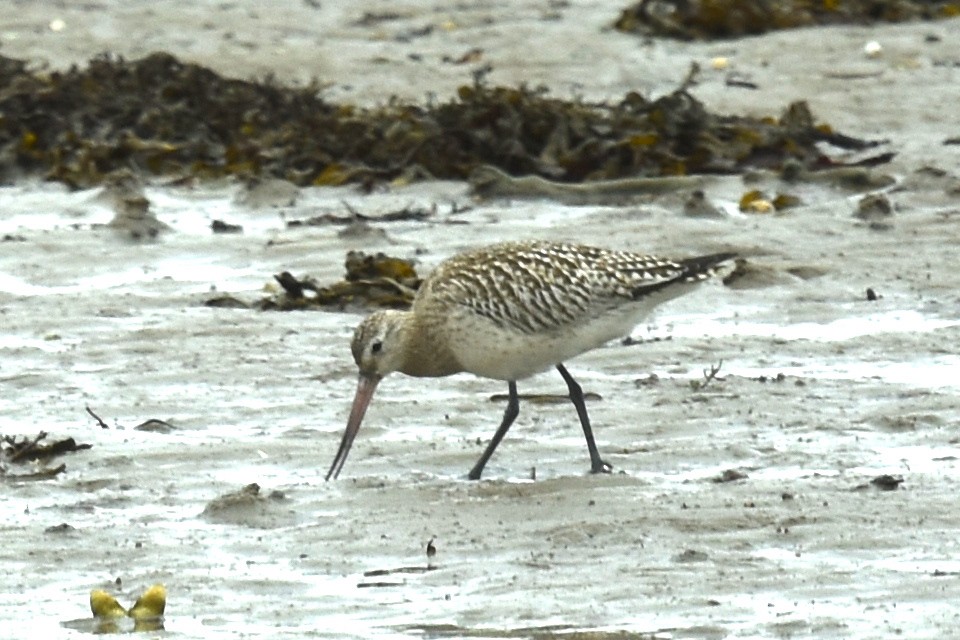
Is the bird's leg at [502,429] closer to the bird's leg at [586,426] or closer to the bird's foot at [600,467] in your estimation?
the bird's leg at [586,426]

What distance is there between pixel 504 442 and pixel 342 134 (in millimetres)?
5541

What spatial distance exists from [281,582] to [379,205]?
6.28 metres

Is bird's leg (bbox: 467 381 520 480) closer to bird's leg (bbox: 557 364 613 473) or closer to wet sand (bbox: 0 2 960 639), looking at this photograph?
wet sand (bbox: 0 2 960 639)

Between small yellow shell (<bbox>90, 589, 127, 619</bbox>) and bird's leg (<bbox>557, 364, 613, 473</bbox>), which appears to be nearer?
small yellow shell (<bbox>90, 589, 127, 619</bbox>)

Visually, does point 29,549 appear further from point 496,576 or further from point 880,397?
point 880,397

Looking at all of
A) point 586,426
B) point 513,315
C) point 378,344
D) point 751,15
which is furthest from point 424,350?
point 751,15

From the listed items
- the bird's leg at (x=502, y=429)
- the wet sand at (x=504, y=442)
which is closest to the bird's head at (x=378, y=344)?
the wet sand at (x=504, y=442)

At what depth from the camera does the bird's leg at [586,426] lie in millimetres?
8281

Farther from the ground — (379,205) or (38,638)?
(38,638)

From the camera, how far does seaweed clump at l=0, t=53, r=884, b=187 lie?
13.6 m

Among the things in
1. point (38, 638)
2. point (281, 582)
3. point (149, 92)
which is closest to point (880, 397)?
point (281, 582)

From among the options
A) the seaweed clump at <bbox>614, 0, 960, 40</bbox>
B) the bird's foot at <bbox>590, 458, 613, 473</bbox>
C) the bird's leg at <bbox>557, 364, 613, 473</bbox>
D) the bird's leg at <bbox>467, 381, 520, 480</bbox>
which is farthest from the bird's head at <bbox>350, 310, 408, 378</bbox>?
the seaweed clump at <bbox>614, 0, 960, 40</bbox>

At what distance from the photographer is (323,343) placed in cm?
1046

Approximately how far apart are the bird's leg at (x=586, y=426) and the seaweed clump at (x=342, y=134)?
480cm
